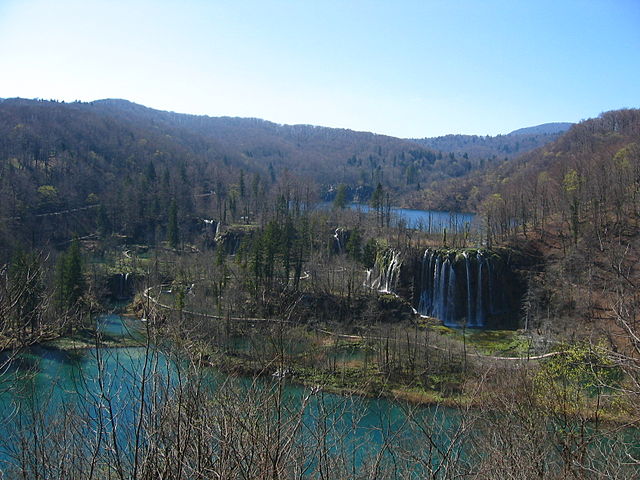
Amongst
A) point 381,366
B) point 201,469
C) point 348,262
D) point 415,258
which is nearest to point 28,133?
point 348,262

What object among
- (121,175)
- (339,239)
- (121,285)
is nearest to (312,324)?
(339,239)

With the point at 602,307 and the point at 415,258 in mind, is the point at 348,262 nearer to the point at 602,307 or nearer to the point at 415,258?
the point at 415,258

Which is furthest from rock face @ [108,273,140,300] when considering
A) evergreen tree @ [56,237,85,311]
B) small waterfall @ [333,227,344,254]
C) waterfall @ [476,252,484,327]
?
waterfall @ [476,252,484,327]

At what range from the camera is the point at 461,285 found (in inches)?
1471

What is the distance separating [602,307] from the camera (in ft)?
98.8

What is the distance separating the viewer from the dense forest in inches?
208

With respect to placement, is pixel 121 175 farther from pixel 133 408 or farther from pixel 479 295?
pixel 133 408

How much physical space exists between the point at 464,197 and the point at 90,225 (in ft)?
238

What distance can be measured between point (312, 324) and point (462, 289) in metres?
12.3

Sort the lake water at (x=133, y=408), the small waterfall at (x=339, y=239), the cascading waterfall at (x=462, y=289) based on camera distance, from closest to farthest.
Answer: the lake water at (x=133, y=408), the cascading waterfall at (x=462, y=289), the small waterfall at (x=339, y=239)

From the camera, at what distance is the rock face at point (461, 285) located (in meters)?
36.8

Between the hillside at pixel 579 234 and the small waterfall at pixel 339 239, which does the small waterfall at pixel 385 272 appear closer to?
the small waterfall at pixel 339 239

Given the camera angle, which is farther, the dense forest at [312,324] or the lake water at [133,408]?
the dense forest at [312,324]

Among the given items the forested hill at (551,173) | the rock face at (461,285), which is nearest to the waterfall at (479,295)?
the rock face at (461,285)
